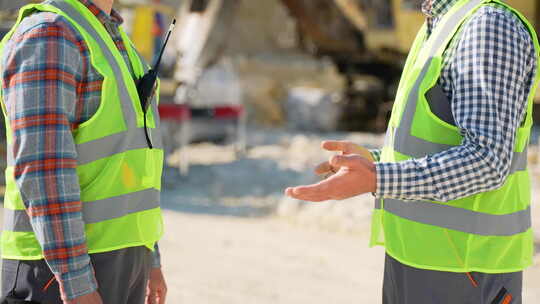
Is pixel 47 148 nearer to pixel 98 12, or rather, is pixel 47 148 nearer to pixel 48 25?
pixel 48 25

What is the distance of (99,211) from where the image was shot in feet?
5.35

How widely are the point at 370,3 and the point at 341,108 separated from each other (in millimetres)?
2838

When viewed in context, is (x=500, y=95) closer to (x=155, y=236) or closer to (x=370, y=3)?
(x=155, y=236)

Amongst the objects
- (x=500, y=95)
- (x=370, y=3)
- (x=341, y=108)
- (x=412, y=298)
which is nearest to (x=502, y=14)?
(x=500, y=95)

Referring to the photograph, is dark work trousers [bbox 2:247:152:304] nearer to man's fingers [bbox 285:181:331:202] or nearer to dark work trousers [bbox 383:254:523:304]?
man's fingers [bbox 285:181:331:202]

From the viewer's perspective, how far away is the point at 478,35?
150cm

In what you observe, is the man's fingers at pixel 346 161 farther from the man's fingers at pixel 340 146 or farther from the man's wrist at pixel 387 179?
the man's fingers at pixel 340 146

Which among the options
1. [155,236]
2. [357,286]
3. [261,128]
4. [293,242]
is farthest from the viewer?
[261,128]

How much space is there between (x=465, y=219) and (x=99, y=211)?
2.89 feet

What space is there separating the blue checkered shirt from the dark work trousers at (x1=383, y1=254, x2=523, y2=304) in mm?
308

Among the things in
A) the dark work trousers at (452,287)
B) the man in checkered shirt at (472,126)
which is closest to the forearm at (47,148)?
the man in checkered shirt at (472,126)

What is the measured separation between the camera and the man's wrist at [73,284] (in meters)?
1.51

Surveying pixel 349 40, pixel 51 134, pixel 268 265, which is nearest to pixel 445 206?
pixel 51 134

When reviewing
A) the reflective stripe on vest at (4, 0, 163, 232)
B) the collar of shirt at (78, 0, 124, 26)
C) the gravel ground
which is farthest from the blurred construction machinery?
the reflective stripe on vest at (4, 0, 163, 232)
